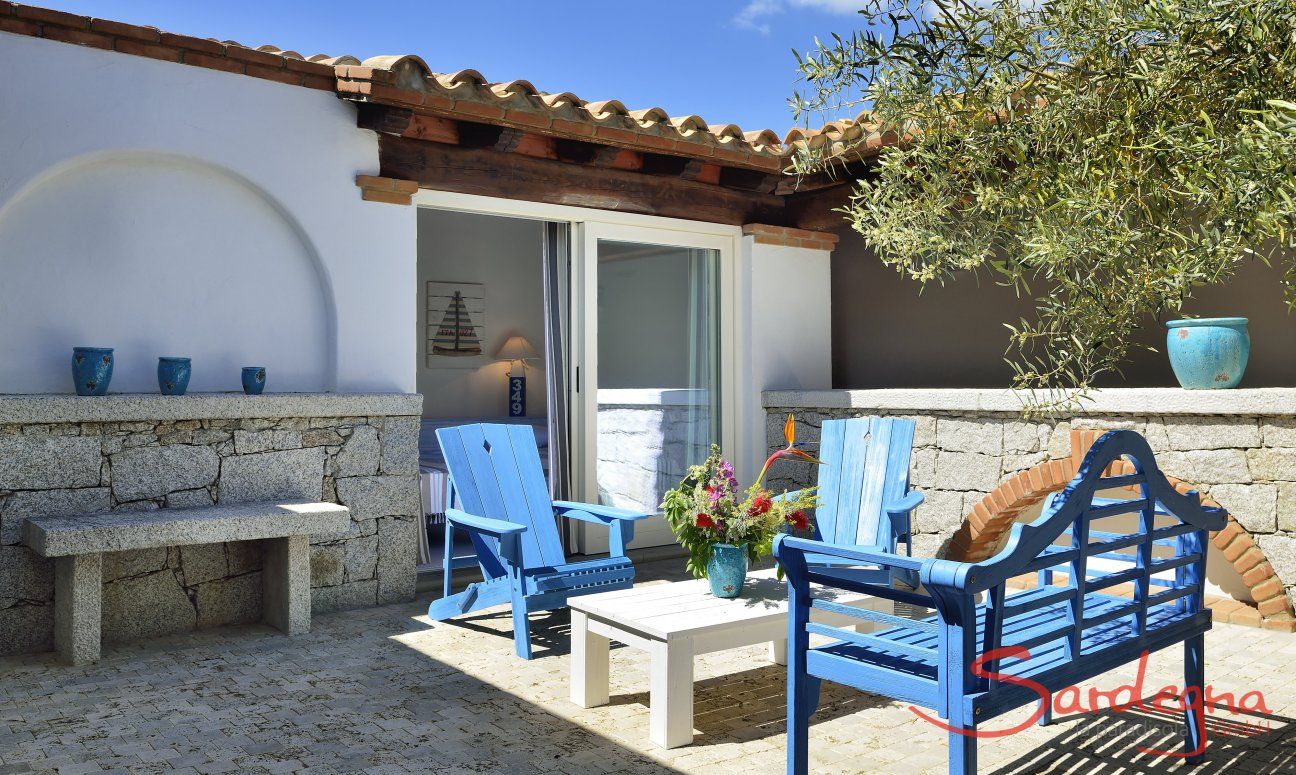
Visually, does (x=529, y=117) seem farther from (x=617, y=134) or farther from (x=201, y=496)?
(x=201, y=496)

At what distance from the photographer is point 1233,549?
15.1 ft

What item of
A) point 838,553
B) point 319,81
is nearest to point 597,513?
point 838,553

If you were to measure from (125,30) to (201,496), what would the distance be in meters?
2.12

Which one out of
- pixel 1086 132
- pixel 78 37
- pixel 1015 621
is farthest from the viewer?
pixel 78 37

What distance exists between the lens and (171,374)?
181 inches

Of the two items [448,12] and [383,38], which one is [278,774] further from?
[383,38]

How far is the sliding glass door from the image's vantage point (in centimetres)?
621

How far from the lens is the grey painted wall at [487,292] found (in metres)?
9.20

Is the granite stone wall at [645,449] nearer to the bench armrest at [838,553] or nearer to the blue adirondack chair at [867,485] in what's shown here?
the blue adirondack chair at [867,485]

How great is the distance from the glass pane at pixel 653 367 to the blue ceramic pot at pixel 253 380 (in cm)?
213

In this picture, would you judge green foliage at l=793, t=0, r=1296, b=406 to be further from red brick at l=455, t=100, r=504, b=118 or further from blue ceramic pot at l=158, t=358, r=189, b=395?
blue ceramic pot at l=158, t=358, r=189, b=395

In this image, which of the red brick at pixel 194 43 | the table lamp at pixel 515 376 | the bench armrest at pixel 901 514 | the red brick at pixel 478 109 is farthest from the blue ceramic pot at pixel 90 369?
the table lamp at pixel 515 376

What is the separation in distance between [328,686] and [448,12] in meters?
8.39

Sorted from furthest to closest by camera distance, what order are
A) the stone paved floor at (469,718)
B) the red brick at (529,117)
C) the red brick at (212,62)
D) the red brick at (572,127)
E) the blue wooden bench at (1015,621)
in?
the red brick at (572,127) < the red brick at (529,117) < the red brick at (212,62) < the stone paved floor at (469,718) < the blue wooden bench at (1015,621)
